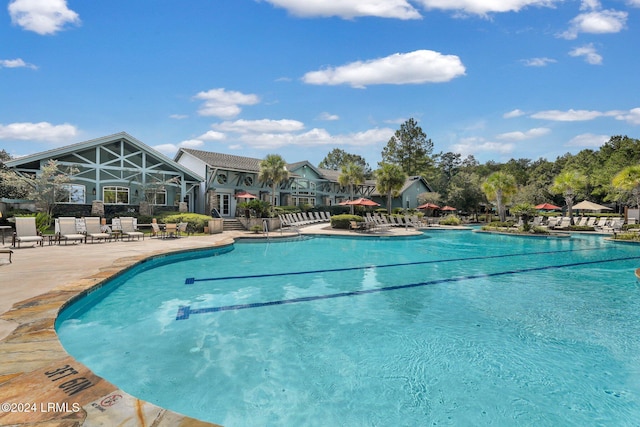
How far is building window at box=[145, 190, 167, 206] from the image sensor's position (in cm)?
2195

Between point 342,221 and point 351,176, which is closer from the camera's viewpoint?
point 342,221

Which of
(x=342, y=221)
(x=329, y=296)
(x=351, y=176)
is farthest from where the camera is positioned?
(x=351, y=176)

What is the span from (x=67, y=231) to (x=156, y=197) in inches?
397

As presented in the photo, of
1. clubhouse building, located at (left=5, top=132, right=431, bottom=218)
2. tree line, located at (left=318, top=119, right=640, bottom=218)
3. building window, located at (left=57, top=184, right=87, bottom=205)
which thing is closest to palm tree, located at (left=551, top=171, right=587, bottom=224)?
tree line, located at (left=318, top=119, right=640, bottom=218)

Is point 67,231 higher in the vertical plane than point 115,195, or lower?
lower

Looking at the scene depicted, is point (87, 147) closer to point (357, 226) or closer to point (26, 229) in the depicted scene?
point (26, 229)

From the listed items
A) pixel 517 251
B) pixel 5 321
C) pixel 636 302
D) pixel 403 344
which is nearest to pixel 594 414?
pixel 403 344

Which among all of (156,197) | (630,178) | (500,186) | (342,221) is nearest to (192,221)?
(156,197)

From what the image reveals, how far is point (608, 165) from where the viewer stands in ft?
133

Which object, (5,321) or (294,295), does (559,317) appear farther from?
(5,321)

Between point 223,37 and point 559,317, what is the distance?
619 inches

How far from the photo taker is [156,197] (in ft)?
77.3

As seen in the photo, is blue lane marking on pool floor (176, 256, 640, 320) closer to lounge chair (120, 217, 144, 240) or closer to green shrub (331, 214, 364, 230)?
lounge chair (120, 217, 144, 240)

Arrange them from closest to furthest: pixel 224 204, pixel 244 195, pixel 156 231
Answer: pixel 156 231
pixel 244 195
pixel 224 204
